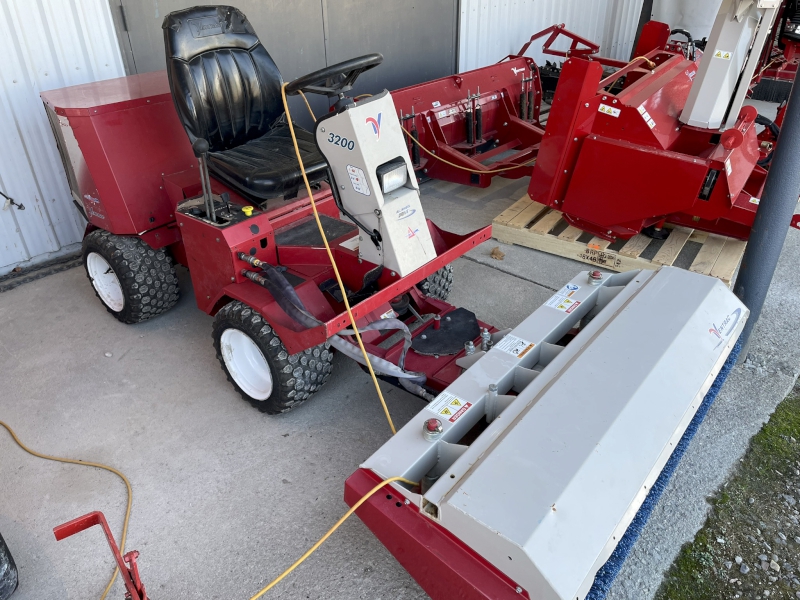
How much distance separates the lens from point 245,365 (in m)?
2.52

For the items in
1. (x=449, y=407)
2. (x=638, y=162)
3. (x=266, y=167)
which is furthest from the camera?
(x=638, y=162)

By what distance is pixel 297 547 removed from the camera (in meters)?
1.93

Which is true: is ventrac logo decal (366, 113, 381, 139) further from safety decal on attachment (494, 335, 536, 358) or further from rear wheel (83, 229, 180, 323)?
rear wheel (83, 229, 180, 323)

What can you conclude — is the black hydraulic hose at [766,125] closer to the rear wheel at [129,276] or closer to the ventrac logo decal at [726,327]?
the ventrac logo decal at [726,327]

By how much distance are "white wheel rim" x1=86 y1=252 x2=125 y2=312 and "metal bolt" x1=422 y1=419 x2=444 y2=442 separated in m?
2.03

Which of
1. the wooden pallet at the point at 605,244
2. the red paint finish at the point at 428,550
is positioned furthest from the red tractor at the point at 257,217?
the wooden pallet at the point at 605,244

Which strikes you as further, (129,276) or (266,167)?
(129,276)

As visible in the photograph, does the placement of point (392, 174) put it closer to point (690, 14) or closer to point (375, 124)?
point (375, 124)

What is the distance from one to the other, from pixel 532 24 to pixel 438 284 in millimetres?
5123

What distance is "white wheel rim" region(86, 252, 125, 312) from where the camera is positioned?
3.06 m

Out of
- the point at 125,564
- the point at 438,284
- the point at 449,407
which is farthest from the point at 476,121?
the point at 125,564

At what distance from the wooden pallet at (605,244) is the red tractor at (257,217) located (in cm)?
115

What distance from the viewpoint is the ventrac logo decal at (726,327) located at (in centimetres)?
204

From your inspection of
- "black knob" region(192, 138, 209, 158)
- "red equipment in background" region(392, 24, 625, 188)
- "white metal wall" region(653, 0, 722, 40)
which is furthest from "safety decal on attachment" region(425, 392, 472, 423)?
"white metal wall" region(653, 0, 722, 40)
